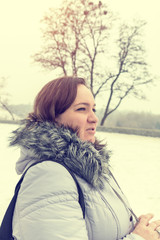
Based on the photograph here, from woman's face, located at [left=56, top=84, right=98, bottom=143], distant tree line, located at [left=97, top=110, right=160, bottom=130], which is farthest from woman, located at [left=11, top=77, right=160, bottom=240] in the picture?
distant tree line, located at [left=97, top=110, right=160, bottom=130]

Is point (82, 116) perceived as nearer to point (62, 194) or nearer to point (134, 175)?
point (62, 194)

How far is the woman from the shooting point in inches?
44.1

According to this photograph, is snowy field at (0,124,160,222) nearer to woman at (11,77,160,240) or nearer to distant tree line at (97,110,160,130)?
woman at (11,77,160,240)

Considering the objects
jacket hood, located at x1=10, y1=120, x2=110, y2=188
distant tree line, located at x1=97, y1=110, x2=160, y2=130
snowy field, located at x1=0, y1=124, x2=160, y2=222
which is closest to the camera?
jacket hood, located at x1=10, y1=120, x2=110, y2=188

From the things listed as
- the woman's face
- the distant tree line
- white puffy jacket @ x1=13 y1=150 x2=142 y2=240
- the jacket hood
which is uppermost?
the woman's face

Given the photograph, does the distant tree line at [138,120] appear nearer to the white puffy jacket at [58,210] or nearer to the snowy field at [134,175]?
the snowy field at [134,175]

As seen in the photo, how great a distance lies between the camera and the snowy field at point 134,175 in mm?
4320

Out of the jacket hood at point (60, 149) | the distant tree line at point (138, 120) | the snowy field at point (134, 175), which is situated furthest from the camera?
the distant tree line at point (138, 120)

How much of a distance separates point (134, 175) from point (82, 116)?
4.98 metres

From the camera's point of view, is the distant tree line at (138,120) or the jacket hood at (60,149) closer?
the jacket hood at (60,149)

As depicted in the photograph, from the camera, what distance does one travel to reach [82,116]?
145 centimetres

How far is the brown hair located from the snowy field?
128 centimetres

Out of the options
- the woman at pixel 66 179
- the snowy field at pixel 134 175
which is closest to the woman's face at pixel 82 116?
the woman at pixel 66 179

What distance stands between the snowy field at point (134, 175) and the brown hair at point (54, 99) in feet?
4.20
